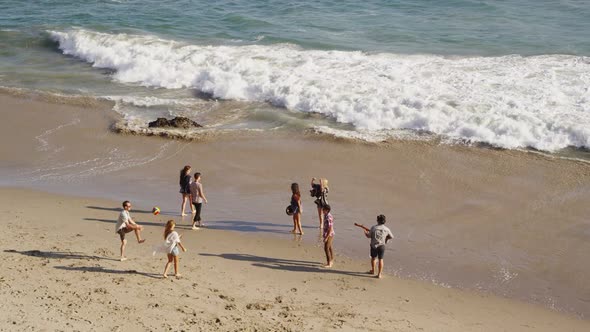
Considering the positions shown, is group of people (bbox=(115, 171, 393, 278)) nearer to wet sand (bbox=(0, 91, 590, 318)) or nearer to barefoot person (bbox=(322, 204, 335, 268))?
barefoot person (bbox=(322, 204, 335, 268))

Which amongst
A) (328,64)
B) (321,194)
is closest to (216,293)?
(321,194)

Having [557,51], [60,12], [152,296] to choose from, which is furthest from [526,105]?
[60,12]

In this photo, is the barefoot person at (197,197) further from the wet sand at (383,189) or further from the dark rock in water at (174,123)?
the dark rock in water at (174,123)

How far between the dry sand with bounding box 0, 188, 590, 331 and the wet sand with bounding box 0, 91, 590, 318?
1.59 ft

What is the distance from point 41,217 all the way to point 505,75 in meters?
13.7

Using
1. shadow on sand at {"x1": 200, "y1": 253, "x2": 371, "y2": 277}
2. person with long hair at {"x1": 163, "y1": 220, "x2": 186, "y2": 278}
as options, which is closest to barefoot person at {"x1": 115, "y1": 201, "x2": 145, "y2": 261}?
person with long hair at {"x1": 163, "y1": 220, "x2": 186, "y2": 278}

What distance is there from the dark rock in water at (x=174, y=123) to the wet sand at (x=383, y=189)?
0.66 meters

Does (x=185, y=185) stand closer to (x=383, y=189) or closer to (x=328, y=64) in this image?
(x=383, y=189)

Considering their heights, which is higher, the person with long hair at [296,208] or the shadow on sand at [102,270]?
the person with long hair at [296,208]

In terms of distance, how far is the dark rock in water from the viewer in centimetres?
1831

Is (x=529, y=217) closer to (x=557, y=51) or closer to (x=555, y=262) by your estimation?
(x=555, y=262)

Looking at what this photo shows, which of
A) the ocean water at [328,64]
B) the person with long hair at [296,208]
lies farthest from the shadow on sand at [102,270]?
the ocean water at [328,64]

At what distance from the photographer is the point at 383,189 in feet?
49.3

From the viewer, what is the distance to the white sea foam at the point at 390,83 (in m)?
17.9
